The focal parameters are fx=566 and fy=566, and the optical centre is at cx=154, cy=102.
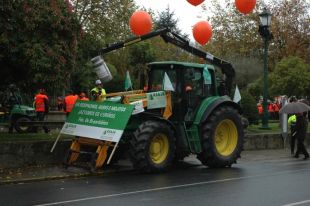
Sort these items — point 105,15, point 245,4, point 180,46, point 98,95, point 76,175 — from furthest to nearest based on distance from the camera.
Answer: point 105,15
point 180,46
point 98,95
point 245,4
point 76,175

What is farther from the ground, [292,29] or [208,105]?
[292,29]

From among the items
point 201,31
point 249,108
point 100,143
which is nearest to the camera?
point 100,143

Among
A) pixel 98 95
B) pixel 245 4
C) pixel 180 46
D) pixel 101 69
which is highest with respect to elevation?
pixel 245 4

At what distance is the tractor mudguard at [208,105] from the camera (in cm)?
1428

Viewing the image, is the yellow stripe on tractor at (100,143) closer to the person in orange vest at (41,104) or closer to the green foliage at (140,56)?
the person in orange vest at (41,104)

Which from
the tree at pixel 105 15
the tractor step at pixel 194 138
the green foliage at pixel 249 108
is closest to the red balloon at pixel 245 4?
the tractor step at pixel 194 138

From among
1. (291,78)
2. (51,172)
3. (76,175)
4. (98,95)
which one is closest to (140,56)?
(291,78)

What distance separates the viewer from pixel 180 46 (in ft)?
50.5

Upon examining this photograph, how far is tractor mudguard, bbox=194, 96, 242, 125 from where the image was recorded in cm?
1428

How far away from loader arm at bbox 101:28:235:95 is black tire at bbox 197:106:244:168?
1293 mm

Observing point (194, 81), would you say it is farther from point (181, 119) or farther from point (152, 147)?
point (152, 147)

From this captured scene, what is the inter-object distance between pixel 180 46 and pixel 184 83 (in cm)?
146

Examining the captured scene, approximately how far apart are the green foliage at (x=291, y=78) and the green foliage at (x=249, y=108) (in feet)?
39.2

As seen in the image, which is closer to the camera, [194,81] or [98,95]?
[194,81]
